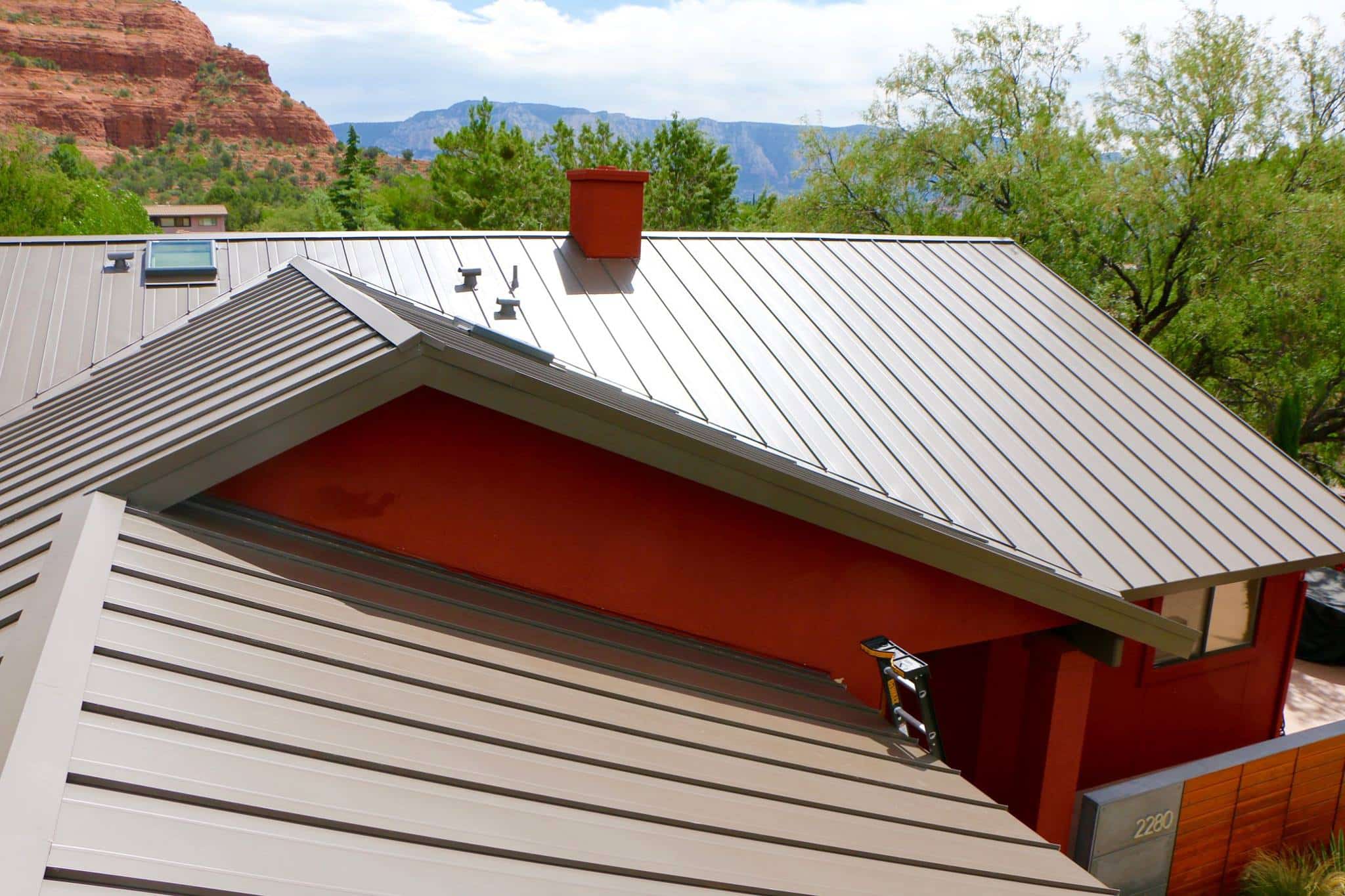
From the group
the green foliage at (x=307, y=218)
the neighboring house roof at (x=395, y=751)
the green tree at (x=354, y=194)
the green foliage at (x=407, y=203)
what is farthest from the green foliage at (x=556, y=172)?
the neighboring house roof at (x=395, y=751)

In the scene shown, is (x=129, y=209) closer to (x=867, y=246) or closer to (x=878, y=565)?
(x=867, y=246)

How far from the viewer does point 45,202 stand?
35.8 meters

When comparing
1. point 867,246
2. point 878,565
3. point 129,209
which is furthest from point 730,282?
point 129,209

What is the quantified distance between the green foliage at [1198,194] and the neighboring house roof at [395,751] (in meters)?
18.3

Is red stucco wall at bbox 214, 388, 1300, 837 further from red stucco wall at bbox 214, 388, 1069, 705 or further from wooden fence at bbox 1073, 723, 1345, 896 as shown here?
wooden fence at bbox 1073, 723, 1345, 896

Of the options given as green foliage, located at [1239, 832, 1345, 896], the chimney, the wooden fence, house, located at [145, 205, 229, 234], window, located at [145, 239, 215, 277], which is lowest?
green foliage, located at [1239, 832, 1345, 896]

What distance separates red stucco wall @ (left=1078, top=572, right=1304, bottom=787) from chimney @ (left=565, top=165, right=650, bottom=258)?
6.89m

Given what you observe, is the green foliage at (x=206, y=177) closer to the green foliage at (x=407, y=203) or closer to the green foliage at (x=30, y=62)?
the green foliage at (x=407, y=203)

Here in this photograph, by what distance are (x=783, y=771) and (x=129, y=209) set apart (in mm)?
48553

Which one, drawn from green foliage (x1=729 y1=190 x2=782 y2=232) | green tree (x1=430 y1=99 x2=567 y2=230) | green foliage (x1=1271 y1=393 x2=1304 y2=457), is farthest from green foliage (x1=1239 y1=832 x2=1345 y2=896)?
green tree (x1=430 y1=99 x2=567 y2=230)

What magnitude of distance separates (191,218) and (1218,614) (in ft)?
260

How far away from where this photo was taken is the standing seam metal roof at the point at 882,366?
8.30 meters

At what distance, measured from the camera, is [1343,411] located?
21.7 m

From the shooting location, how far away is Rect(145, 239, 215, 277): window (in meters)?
10.3
